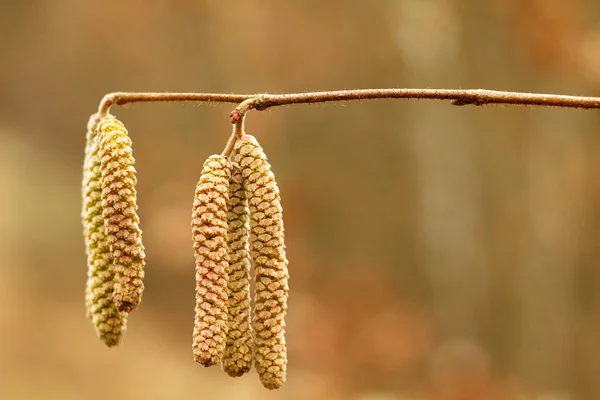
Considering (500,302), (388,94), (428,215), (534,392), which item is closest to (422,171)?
(428,215)

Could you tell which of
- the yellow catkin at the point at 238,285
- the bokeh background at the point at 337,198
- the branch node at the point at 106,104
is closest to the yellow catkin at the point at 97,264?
the branch node at the point at 106,104

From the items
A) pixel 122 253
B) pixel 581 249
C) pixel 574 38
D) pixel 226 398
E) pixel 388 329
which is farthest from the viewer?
pixel 388 329

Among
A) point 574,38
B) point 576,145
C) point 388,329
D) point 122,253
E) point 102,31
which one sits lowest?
point 388,329

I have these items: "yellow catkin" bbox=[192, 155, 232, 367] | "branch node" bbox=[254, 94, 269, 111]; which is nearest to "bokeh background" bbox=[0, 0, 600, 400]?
"branch node" bbox=[254, 94, 269, 111]

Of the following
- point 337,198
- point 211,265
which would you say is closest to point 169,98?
point 211,265

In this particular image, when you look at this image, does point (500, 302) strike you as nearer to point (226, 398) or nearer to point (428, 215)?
point (428, 215)

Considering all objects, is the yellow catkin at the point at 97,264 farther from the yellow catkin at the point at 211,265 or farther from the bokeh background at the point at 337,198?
the bokeh background at the point at 337,198

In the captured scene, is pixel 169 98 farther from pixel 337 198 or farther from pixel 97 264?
pixel 337 198

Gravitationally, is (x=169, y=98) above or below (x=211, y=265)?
above
